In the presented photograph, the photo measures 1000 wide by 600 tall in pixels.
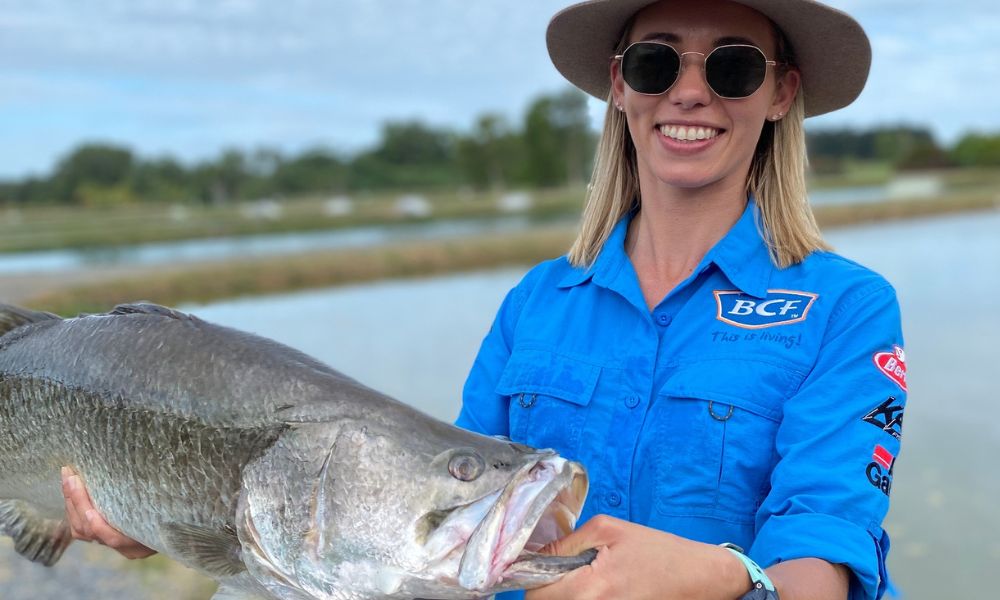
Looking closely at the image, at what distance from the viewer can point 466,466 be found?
202cm

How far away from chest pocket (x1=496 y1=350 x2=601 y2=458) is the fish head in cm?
35

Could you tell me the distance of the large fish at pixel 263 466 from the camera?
1926 millimetres

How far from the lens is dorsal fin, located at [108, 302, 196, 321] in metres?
2.64

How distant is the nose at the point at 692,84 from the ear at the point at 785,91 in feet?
0.97

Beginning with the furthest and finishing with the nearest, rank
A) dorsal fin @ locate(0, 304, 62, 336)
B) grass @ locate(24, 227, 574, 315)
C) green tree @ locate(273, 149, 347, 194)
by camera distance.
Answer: green tree @ locate(273, 149, 347, 194) → grass @ locate(24, 227, 574, 315) → dorsal fin @ locate(0, 304, 62, 336)

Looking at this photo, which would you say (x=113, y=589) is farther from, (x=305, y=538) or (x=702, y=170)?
(x=702, y=170)

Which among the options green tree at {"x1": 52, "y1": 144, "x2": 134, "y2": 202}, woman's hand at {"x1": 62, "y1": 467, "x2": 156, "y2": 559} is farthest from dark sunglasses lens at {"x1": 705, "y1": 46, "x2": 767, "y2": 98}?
green tree at {"x1": 52, "y1": 144, "x2": 134, "y2": 202}

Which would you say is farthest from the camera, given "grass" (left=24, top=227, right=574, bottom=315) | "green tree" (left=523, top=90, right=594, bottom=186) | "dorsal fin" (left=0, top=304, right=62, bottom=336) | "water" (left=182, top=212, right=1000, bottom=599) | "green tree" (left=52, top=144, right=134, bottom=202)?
"green tree" (left=52, top=144, right=134, bottom=202)

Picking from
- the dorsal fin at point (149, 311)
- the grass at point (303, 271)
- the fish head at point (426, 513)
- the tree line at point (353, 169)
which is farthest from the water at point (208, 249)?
the tree line at point (353, 169)

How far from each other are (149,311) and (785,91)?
2.03 metres

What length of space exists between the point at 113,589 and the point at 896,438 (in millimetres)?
6130

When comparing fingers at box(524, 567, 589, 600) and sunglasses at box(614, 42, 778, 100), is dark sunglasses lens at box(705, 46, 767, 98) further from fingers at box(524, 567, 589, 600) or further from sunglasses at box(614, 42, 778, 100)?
fingers at box(524, 567, 589, 600)

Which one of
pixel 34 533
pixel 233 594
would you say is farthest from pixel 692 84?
pixel 34 533

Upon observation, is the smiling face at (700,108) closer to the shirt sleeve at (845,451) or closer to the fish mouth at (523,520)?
the shirt sleeve at (845,451)
